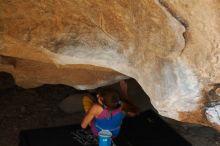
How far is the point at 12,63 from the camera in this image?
7.00 feet

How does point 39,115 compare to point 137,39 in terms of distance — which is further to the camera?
point 39,115

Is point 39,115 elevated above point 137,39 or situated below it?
below

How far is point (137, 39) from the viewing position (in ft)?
4.63

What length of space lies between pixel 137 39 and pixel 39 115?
5.41 ft

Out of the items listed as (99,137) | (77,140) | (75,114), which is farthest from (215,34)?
(75,114)

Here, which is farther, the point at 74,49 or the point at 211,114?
the point at 74,49

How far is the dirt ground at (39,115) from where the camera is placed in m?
2.75

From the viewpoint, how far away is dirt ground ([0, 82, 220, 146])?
108 inches

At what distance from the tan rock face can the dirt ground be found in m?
0.99

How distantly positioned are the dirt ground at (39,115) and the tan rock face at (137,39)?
0.99 m

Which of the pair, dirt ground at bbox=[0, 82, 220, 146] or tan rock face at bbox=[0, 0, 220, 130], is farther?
dirt ground at bbox=[0, 82, 220, 146]

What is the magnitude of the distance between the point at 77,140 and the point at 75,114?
0.69 metres

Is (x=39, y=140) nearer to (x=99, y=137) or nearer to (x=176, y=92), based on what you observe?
(x=99, y=137)

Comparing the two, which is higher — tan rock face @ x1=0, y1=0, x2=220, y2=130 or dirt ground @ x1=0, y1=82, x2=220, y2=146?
tan rock face @ x1=0, y1=0, x2=220, y2=130
